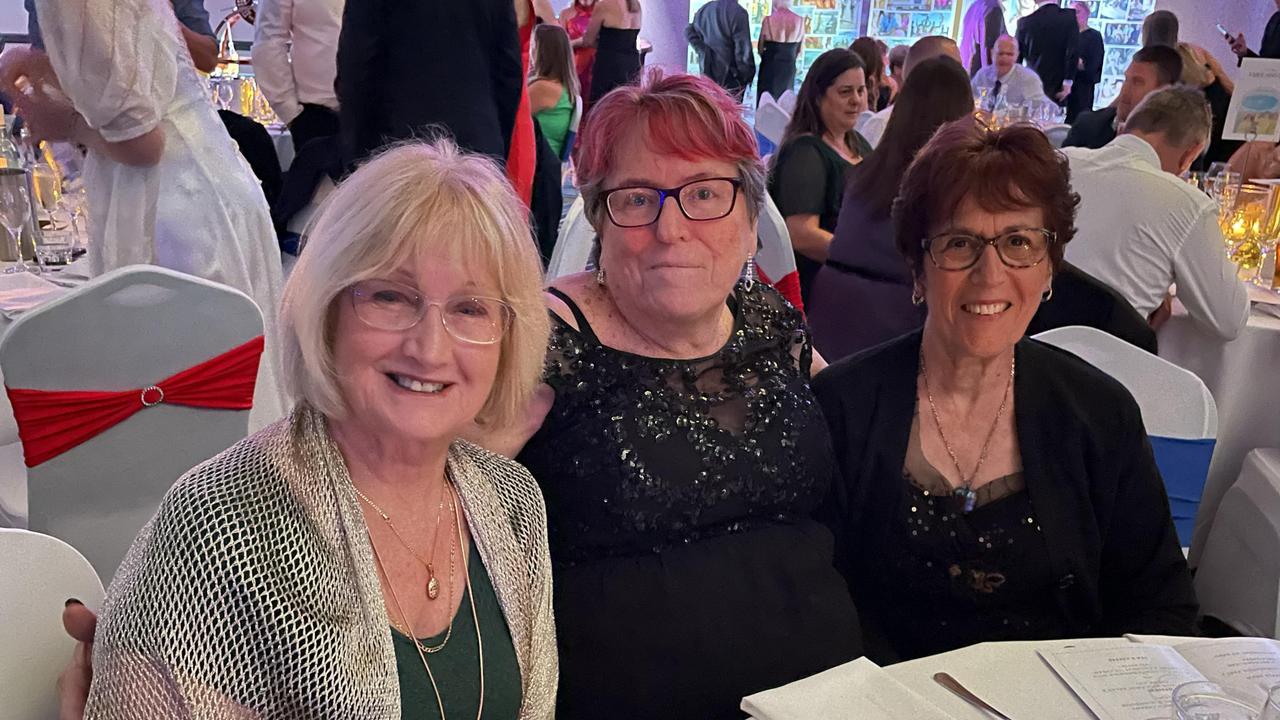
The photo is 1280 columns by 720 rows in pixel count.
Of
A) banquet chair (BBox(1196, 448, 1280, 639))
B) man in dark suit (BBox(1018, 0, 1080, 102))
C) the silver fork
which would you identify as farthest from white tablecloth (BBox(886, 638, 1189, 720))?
man in dark suit (BBox(1018, 0, 1080, 102))

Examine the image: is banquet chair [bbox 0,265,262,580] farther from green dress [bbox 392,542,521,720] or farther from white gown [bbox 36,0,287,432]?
green dress [bbox 392,542,521,720]

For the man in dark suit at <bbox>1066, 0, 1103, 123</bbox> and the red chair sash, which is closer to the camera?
the red chair sash

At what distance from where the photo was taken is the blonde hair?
51.4 inches

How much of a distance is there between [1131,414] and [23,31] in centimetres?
1023

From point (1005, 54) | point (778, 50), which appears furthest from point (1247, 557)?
point (778, 50)

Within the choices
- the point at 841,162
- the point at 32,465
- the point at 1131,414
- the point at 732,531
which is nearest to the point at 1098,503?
the point at 1131,414

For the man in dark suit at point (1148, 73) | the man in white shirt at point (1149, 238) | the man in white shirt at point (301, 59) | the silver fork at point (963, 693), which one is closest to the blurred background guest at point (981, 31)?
the man in dark suit at point (1148, 73)

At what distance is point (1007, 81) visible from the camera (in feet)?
27.5

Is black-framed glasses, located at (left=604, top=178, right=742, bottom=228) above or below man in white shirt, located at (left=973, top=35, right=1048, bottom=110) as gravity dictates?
below

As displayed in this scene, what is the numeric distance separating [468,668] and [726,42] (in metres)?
9.77

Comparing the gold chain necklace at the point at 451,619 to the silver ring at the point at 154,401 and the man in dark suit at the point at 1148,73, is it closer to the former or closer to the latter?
the silver ring at the point at 154,401

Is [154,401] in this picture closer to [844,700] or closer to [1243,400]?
[844,700]

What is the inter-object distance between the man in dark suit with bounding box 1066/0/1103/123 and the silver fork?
31.3 feet
